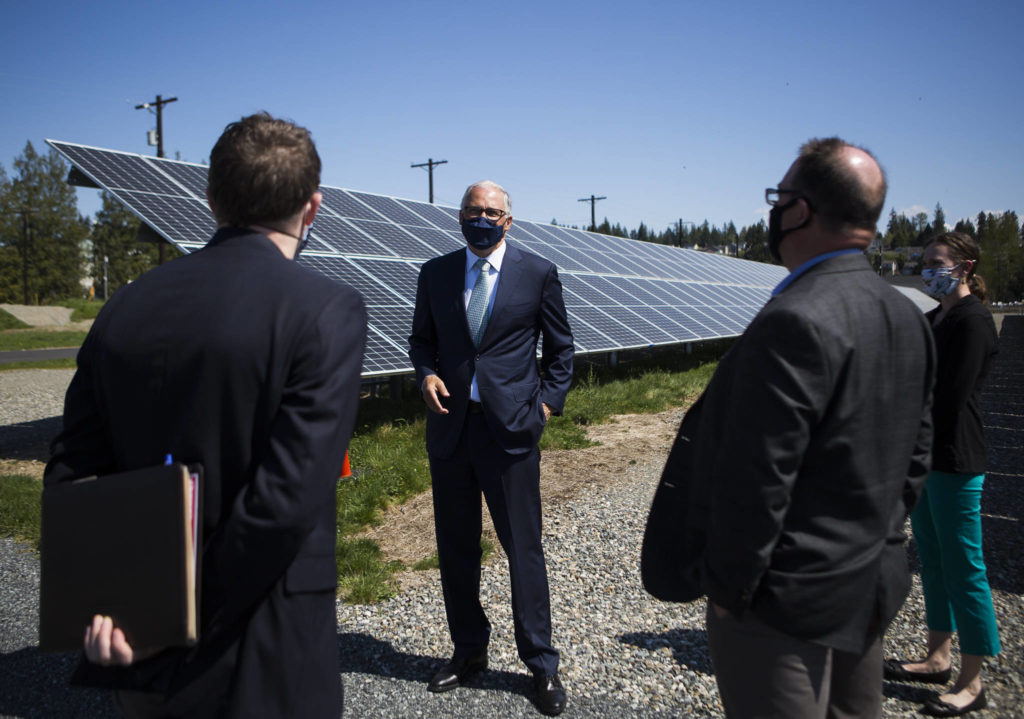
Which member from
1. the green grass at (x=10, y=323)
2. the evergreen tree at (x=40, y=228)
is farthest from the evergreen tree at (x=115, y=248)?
Result: the green grass at (x=10, y=323)

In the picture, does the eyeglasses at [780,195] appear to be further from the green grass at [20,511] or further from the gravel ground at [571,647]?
the green grass at [20,511]

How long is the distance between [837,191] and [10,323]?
39.4m

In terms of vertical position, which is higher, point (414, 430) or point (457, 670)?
point (414, 430)

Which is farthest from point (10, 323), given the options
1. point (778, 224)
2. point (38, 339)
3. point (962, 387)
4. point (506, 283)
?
point (778, 224)

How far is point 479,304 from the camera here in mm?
3549

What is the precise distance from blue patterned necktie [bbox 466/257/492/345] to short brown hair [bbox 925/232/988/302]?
219 centimetres

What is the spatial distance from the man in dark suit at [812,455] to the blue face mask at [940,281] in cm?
185

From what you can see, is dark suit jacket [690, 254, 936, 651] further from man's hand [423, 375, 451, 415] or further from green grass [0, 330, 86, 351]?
green grass [0, 330, 86, 351]

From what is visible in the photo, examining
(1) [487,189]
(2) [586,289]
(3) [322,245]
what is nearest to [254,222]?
(1) [487,189]

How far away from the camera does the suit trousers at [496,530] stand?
3.31 m

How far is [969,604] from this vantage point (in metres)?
3.24

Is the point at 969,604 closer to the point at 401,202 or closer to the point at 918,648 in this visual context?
the point at 918,648

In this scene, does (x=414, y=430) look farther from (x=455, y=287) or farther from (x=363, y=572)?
(x=455, y=287)

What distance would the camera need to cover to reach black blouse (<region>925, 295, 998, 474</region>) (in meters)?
3.21
